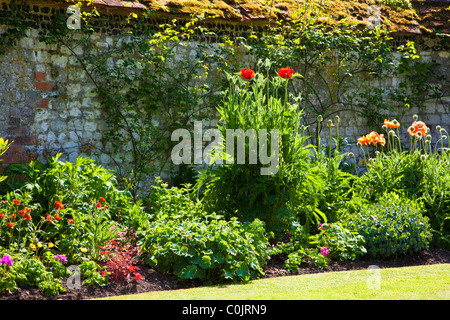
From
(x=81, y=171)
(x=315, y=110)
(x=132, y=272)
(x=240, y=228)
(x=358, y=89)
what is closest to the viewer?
(x=132, y=272)

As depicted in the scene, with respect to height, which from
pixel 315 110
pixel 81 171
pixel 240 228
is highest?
pixel 315 110

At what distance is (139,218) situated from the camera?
15.8 ft

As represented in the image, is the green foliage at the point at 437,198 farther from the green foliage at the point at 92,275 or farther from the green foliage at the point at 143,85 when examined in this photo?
the green foliage at the point at 92,275

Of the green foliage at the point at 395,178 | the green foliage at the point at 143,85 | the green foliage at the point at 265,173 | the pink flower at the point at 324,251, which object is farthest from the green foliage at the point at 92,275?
the green foliage at the point at 395,178

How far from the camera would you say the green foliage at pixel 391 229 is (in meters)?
4.90

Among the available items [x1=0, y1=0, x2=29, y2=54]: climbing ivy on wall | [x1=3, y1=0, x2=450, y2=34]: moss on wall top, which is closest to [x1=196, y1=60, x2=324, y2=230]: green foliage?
[x1=3, y1=0, x2=450, y2=34]: moss on wall top

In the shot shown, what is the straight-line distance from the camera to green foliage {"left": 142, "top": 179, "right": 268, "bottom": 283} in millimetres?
4055

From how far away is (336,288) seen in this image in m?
3.76

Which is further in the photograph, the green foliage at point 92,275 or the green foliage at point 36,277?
the green foliage at point 92,275

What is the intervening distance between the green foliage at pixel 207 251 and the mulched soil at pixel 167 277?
10cm

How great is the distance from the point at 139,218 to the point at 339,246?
6.47 ft

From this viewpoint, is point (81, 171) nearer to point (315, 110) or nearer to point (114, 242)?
point (114, 242)
